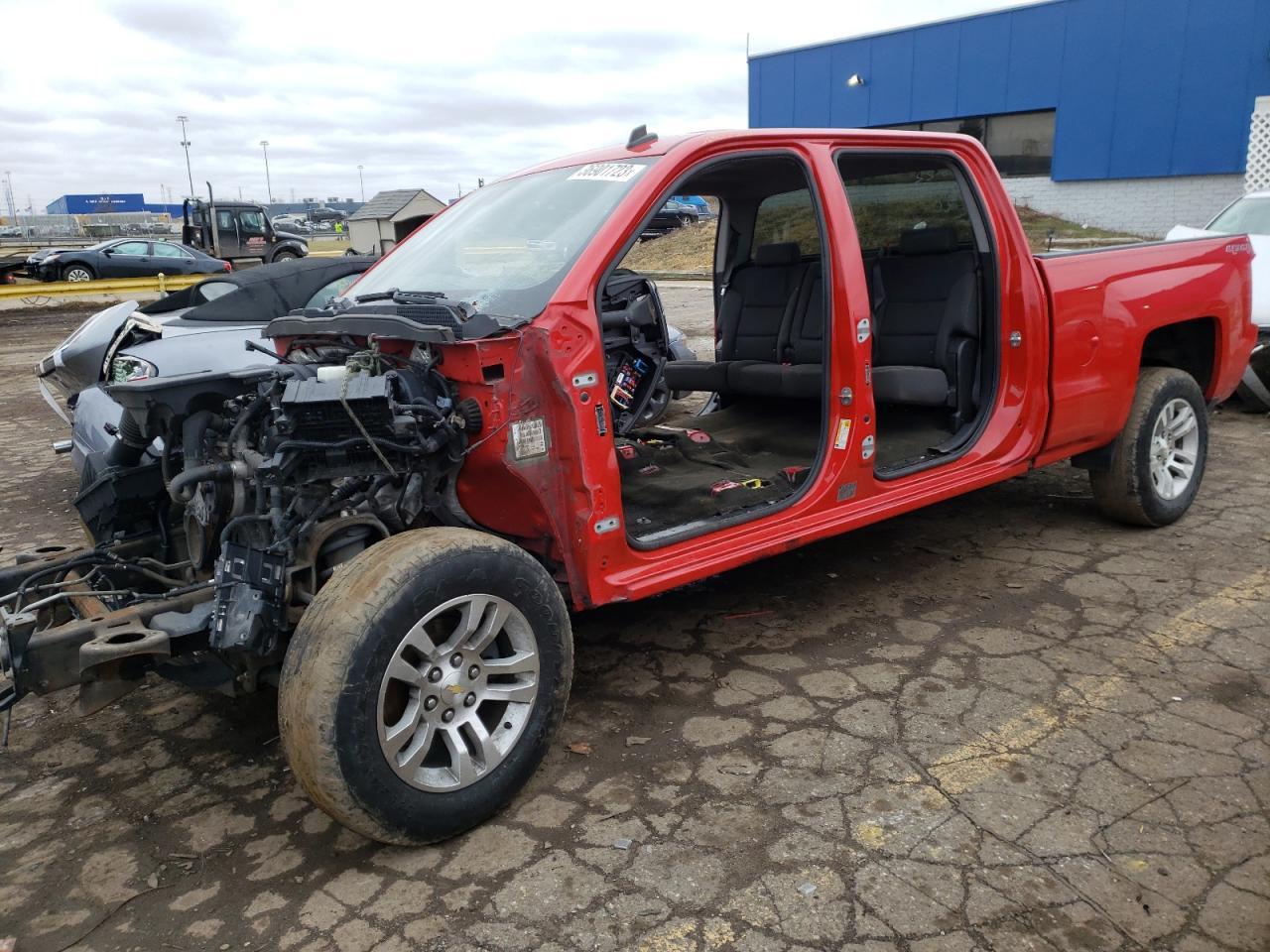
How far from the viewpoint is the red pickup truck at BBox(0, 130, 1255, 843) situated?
257 cm

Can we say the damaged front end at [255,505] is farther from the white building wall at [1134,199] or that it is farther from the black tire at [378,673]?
the white building wall at [1134,199]

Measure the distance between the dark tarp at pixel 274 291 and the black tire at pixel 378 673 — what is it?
14.0 ft

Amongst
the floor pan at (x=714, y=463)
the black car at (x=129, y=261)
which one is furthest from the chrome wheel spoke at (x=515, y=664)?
the black car at (x=129, y=261)

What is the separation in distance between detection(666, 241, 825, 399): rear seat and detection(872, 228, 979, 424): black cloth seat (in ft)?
1.11

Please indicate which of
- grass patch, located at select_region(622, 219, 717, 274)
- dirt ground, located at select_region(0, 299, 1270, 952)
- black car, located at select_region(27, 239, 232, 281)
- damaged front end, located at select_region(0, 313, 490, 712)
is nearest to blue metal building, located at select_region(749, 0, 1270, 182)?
grass patch, located at select_region(622, 219, 717, 274)

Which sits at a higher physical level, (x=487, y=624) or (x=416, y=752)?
(x=487, y=624)

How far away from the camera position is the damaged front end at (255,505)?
2.55 metres

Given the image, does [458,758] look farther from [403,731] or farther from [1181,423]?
[1181,423]

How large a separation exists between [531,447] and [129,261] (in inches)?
1002

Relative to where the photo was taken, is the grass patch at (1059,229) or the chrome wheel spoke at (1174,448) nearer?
the chrome wheel spoke at (1174,448)

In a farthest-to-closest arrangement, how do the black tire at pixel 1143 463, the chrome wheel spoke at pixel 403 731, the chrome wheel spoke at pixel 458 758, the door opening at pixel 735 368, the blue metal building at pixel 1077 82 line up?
the blue metal building at pixel 1077 82
the black tire at pixel 1143 463
the door opening at pixel 735 368
the chrome wheel spoke at pixel 458 758
the chrome wheel spoke at pixel 403 731

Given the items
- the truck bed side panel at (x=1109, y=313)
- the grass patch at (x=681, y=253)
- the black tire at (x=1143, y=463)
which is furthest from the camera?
the grass patch at (x=681, y=253)

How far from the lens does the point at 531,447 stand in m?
2.89

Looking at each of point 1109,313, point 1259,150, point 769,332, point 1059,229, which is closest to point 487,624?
point 769,332
